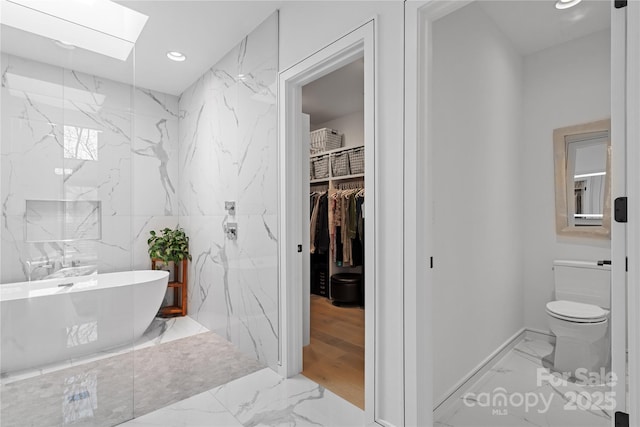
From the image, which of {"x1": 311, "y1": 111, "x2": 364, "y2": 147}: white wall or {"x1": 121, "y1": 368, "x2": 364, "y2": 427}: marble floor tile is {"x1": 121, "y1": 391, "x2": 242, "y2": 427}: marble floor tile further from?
{"x1": 311, "y1": 111, "x2": 364, "y2": 147}: white wall

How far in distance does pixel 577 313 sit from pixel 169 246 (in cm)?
371

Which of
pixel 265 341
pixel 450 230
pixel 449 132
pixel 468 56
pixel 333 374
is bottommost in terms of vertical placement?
pixel 333 374

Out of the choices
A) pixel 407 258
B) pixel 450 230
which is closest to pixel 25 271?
pixel 407 258

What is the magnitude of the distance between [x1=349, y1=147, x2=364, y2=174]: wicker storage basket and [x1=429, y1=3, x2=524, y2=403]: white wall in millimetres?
1655

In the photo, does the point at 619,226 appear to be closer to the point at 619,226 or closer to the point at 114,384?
the point at 619,226

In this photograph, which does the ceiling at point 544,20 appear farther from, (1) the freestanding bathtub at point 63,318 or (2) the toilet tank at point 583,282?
(1) the freestanding bathtub at point 63,318

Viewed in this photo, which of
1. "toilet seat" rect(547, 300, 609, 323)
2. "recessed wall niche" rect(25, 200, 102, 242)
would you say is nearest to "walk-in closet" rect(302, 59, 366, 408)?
"toilet seat" rect(547, 300, 609, 323)

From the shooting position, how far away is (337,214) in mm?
4098

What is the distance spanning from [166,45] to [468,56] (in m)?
2.44

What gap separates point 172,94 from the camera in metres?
3.88

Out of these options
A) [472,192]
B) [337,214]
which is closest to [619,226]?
[472,192]

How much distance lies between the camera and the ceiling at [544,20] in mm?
2355

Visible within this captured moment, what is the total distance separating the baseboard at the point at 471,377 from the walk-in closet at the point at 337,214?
0.85 meters

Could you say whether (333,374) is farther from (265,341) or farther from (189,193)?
(189,193)
